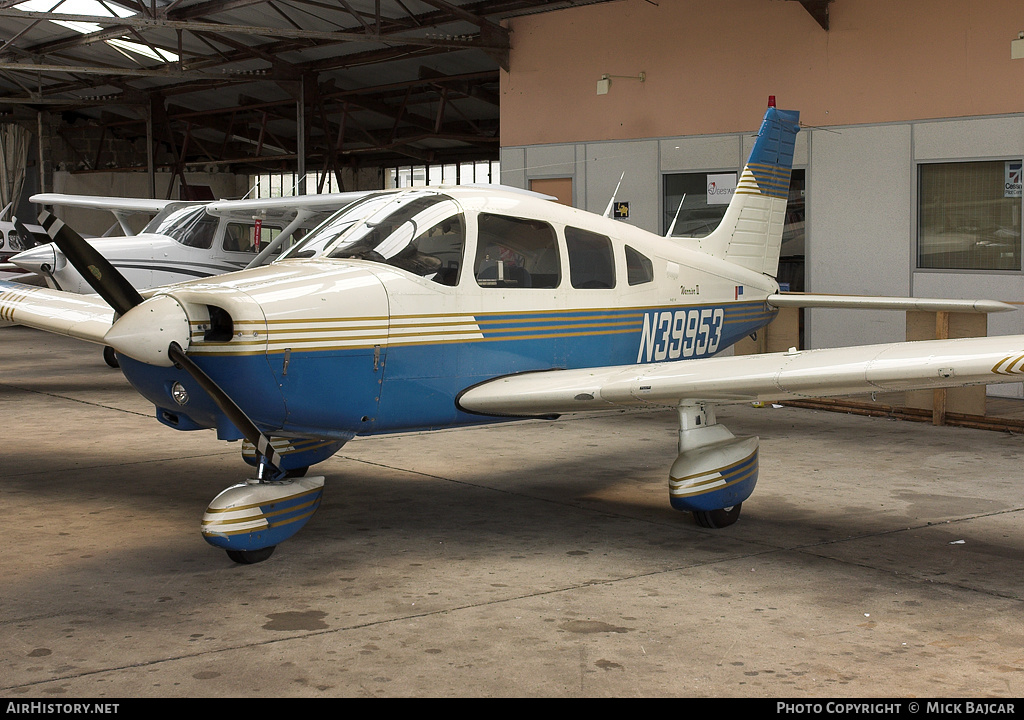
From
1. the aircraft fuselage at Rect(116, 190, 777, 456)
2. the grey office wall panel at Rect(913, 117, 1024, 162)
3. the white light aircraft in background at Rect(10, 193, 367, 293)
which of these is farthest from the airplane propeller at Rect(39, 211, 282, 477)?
the grey office wall panel at Rect(913, 117, 1024, 162)

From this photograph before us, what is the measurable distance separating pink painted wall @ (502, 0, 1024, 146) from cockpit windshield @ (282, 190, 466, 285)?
21.3ft

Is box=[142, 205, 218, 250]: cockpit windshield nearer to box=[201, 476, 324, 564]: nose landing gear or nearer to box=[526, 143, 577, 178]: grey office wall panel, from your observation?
box=[526, 143, 577, 178]: grey office wall panel

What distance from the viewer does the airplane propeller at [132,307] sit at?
4.77 m

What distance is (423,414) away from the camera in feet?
18.8

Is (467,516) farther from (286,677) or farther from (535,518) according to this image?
(286,677)

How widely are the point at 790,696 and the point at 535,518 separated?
2.77 m

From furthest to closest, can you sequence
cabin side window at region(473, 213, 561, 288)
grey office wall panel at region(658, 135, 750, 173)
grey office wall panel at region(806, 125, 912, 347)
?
grey office wall panel at region(658, 135, 750, 173) → grey office wall panel at region(806, 125, 912, 347) → cabin side window at region(473, 213, 561, 288)

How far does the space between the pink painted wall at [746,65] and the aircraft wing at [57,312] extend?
7484 millimetres

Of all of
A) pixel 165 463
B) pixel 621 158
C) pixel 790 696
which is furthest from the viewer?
pixel 621 158

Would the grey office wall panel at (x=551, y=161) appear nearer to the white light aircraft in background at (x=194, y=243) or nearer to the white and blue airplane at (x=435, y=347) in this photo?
the white light aircraft in background at (x=194, y=243)

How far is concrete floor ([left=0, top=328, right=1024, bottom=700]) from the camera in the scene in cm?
376

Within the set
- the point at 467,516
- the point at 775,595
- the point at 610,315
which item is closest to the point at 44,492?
the point at 467,516

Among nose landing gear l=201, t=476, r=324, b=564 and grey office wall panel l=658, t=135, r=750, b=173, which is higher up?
grey office wall panel l=658, t=135, r=750, b=173

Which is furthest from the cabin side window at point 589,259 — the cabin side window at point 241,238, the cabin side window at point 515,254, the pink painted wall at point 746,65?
the cabin side window at point 241,238
